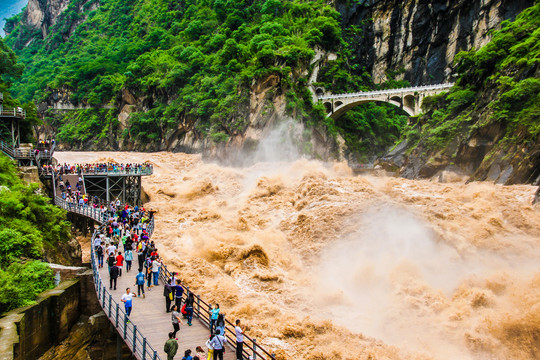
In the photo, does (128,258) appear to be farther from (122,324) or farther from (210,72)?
(210,72)

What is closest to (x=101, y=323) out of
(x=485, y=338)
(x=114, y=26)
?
(x=485, y=338)

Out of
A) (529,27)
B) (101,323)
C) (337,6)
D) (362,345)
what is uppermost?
(337,6)

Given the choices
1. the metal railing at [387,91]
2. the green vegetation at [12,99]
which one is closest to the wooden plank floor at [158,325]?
the green vegetation at [12,99]

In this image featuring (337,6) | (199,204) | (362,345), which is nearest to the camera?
(362,345)

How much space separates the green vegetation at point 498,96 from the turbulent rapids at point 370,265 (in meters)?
6.98

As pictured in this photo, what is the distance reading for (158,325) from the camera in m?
13.0

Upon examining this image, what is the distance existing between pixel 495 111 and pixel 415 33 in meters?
44.3

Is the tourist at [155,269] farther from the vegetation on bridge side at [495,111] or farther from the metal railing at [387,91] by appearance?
the metal railing at [387,91]

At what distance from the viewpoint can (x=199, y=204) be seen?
39562mm

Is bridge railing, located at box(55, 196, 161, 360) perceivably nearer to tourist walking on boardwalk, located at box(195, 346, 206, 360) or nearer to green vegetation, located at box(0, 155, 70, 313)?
tourist walking on boardwalk, located at box(195, 346, 206, 360)

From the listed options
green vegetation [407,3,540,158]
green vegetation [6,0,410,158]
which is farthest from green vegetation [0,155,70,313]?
green vegetation [6,0,410,158]

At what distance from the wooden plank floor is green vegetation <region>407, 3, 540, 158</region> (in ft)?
99.5

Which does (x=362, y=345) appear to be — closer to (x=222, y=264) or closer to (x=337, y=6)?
(x=222, y=264)

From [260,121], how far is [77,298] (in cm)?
4313
